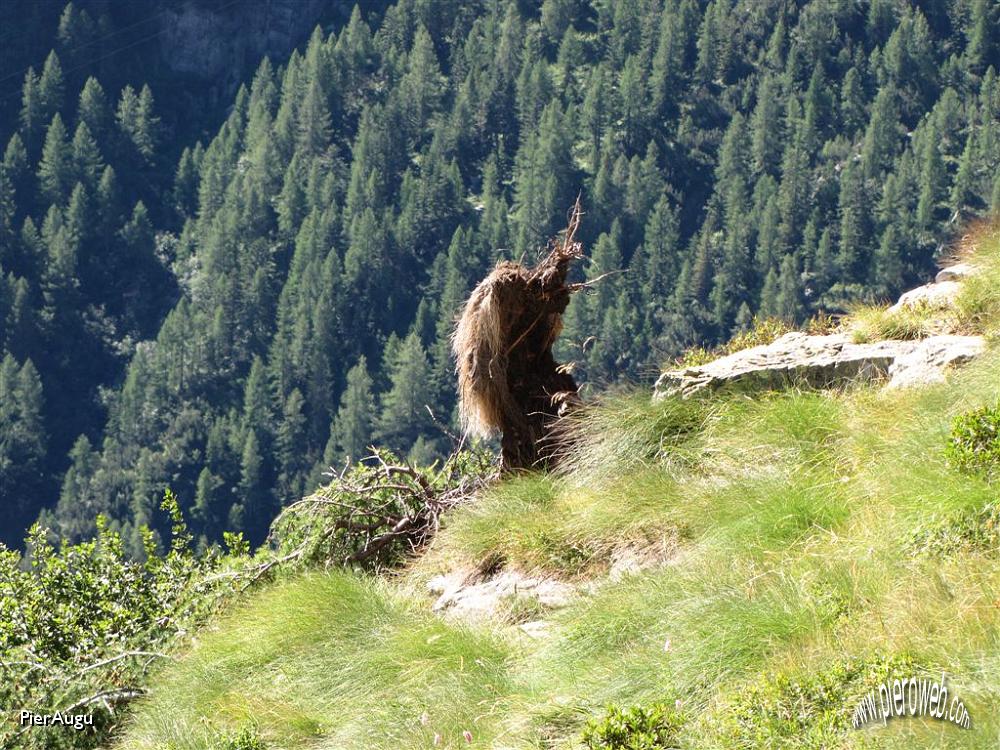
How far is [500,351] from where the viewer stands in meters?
7.91

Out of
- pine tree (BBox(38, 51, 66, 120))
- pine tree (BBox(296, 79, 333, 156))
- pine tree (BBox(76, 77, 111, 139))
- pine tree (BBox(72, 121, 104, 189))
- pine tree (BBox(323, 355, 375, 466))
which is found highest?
pine tree (BBox(38, 51, 66, 120))

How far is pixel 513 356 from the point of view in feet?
26.6

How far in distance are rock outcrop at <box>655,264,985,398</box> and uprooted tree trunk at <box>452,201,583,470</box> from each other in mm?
793

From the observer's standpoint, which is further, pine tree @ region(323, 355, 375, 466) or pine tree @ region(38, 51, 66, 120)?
pine tree @ region(38, 51, 66, 120)

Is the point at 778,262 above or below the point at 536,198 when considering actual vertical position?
below

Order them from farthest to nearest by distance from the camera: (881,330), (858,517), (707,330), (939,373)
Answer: (707,330) < (881,330) < (939,373) < (858,517)

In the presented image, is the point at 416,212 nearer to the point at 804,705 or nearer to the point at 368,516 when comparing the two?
the point at 368,516

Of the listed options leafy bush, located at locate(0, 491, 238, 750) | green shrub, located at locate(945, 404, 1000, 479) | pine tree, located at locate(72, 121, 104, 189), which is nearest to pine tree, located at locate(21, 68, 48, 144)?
pine tree, located at locate(72, 121, 104, 189)

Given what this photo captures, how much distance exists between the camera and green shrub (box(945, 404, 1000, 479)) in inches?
190

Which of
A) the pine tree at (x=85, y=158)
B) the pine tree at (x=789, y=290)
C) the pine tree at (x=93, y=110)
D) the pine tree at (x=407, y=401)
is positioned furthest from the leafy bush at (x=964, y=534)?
the pine tree at (x=93, y=110)

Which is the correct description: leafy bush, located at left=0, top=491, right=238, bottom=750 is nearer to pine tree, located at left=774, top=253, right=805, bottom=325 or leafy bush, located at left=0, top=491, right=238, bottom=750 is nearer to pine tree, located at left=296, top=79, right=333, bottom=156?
pine tree, located at left=774, top=253, right=805, bottom=325

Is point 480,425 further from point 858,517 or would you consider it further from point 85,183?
point 85,183

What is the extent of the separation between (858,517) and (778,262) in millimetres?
155990

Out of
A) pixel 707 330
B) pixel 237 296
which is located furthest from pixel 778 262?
pixel 237 296
